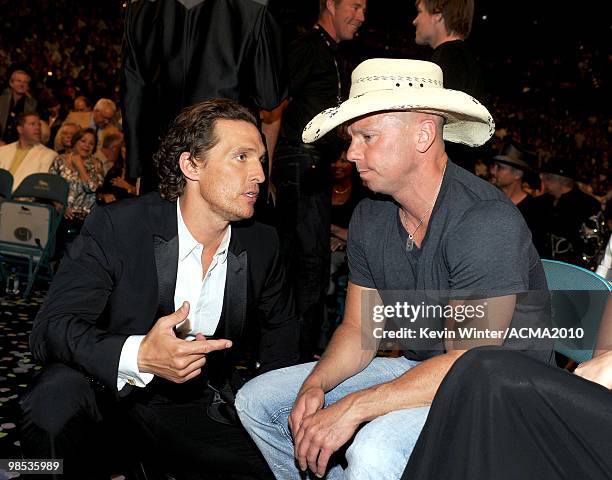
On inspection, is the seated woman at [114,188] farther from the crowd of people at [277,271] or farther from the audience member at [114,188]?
the crowd of people at [277,271]

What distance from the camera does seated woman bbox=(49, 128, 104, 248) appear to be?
273 inches

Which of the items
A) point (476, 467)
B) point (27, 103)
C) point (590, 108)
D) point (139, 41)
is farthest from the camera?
point (590, 108)

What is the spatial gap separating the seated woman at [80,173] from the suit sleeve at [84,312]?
180 inches

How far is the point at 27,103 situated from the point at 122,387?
7.49m

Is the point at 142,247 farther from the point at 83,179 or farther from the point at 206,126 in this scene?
the point at 83,179

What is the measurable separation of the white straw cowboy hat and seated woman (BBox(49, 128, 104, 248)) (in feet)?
16.7

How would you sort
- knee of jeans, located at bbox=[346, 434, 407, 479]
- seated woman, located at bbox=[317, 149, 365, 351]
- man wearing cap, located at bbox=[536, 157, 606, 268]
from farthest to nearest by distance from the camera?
1. man wearing cap, located at bbox=[536, 157, 606, 268]
2. seated woman, located at bbox=[317, 149, 365, 351]
3. knee of jeans, located at bbox=[346, 434, 407, 479]

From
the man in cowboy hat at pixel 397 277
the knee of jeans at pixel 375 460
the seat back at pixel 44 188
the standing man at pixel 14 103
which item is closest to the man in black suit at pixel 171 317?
the man in cowboy hat at pixel 397 277

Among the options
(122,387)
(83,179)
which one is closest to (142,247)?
(122,387)

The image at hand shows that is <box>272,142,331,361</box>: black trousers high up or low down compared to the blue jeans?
up

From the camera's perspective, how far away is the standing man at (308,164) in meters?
3.68

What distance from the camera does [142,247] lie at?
2.43 metres

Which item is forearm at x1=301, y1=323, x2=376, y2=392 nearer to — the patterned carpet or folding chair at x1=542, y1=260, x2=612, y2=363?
folding chair at x1=542, y1=260, x2=612, y2=363

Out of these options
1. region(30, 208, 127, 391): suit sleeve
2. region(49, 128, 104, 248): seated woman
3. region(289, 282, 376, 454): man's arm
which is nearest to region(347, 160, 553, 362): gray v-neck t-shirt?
region(289, 282, 376, 454): man's arm
